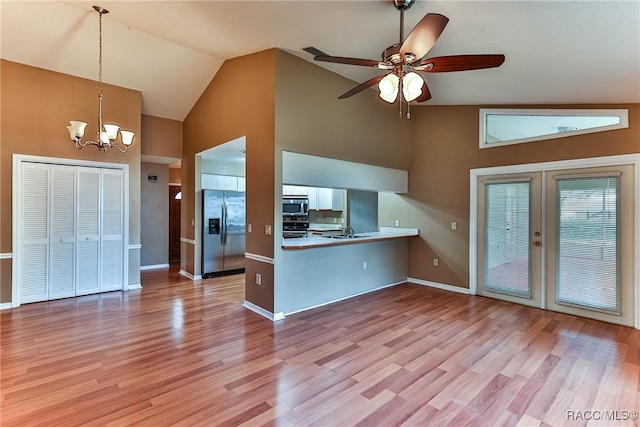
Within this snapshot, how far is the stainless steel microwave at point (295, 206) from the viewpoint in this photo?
645 centimetres

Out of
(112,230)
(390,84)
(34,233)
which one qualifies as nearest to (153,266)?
(112,230)

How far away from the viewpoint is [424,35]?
6.64 feet

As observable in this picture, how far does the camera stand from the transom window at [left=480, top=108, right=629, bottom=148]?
367 cm

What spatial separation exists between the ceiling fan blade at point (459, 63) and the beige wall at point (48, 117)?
15.9ft

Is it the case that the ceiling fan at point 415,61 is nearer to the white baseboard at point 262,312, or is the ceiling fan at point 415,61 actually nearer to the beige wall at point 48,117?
the white baseboard at point 262,312

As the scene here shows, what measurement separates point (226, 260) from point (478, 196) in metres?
4.75

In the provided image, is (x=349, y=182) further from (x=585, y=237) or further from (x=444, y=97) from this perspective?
(x=585, y=237)

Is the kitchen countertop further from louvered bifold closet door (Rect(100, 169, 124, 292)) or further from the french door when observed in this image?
louvered bifold closet door (Rect(100, 169, 124, 292))

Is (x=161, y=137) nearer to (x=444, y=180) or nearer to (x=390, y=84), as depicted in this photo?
(x=390, y=84)

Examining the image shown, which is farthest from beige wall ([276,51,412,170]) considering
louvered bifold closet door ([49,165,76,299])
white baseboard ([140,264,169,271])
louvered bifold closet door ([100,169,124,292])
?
white baseboard ([140,264,169,271])

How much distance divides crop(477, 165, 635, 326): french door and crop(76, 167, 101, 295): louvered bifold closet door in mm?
6015

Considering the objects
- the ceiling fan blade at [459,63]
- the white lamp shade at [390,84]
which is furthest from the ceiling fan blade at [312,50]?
the ceiling fan blade at [459,63]

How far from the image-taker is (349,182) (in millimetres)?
4551

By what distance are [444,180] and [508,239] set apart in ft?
4.38
